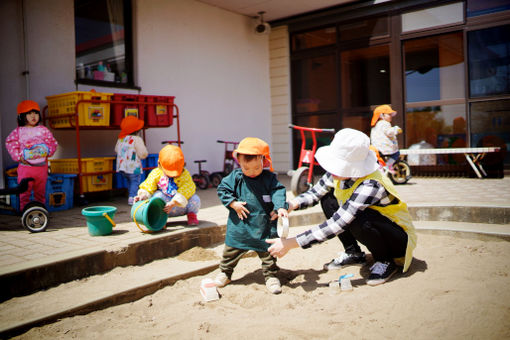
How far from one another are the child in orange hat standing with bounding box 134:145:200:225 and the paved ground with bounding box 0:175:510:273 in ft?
0.75

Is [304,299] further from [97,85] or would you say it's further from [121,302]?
[97,85]

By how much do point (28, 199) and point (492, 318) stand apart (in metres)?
5.10

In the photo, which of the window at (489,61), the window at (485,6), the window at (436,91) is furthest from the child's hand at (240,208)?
the window at (485,6)

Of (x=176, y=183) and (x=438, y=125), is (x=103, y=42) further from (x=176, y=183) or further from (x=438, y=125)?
(x=438, y=125)

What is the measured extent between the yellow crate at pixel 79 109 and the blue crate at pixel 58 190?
2.61 feet

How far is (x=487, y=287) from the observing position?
2590 mm

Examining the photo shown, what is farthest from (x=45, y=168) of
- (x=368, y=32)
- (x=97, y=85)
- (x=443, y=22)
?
(x=443, y=22)

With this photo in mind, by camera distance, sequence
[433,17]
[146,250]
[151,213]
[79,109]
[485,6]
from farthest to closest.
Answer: [433,17] < [485,6] < [79,109] < [151,213] < [146,250]

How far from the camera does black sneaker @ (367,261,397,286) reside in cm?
285

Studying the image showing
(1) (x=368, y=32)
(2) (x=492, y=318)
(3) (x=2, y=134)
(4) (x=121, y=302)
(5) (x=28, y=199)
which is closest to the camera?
(2) (x=492, y=318)

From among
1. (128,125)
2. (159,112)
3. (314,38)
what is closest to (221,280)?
(128,125)

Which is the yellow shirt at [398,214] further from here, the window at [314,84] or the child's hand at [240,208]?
the window at [314,84]

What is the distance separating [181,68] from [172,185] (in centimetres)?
467

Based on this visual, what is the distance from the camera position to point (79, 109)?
18.6 ft
